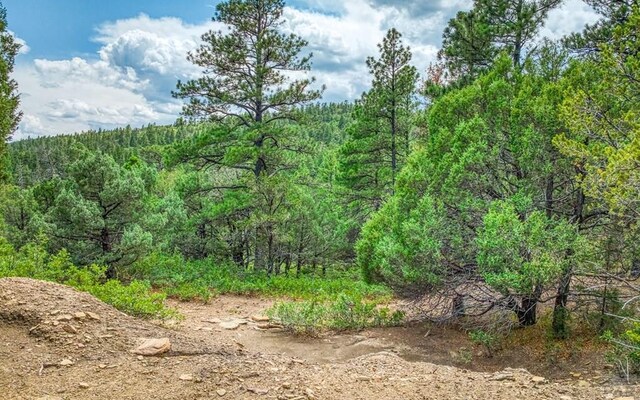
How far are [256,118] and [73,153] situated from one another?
6093mm

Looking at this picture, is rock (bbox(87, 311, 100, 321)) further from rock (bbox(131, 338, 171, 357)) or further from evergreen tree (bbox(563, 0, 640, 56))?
evergreen tree (bbox(563, 0, 640, 56))

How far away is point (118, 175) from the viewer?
1063 centimetres

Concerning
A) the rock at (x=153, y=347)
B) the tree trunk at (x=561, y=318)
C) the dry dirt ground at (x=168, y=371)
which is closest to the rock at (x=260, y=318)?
the dry dirt ground at (x=168, y=371)

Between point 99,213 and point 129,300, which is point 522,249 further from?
point 99,213

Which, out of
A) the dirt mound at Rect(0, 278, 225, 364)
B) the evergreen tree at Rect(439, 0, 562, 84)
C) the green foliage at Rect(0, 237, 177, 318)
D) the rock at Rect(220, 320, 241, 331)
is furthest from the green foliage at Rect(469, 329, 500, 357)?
the evergreen tree at Rect(439, 0, 562, 84)

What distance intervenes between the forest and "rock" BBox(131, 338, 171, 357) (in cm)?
211

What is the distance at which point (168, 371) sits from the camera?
4.58 m

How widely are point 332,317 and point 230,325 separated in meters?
2.18

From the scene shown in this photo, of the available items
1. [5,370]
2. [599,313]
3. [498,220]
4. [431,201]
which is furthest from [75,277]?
[599,313]

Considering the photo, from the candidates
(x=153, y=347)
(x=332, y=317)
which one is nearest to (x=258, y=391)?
(x=153, y=347)

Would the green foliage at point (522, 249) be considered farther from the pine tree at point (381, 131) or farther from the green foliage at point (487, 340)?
the pine tree at point (381, 131)

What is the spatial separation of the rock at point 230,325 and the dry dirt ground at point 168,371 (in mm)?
2970

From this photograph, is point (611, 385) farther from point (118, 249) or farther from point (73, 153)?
point (73, 153)

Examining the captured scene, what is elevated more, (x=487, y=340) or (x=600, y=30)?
(x=600, y=30)
